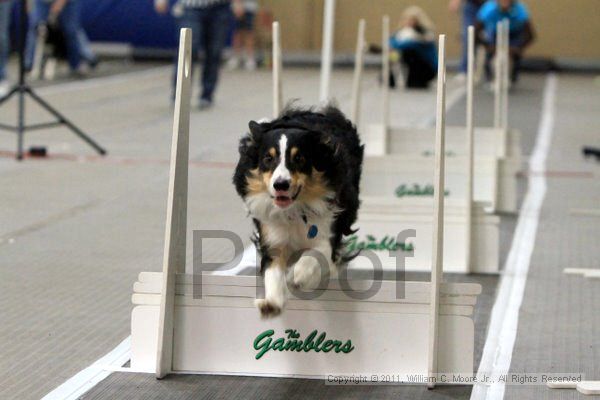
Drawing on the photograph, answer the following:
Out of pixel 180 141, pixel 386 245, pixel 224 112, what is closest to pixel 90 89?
pixel 224 112

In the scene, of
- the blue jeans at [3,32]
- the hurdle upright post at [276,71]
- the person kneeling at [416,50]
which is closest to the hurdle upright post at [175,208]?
the hurdle upright post at [276,71]

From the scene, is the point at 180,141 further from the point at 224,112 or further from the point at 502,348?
the point at 224,112

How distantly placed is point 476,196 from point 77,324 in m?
3.27

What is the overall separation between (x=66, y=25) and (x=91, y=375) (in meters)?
13.4

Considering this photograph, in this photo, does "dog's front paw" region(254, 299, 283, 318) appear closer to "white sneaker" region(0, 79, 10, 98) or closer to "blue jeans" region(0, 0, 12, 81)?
"white sneaker" region(0, 79, 10, 98)

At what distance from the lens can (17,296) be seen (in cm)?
522

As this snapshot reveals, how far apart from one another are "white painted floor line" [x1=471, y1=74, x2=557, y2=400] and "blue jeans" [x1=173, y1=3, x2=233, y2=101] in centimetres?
420

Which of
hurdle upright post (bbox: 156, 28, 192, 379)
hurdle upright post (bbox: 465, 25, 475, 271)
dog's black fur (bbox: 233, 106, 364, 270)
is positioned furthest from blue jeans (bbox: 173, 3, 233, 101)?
hurdle upright post (bbox: 156, 28, 192, 379)

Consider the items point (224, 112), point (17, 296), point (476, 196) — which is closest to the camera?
point (17, 296)

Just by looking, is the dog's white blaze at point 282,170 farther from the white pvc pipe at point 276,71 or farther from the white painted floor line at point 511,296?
the white pvc pipe at point 276,71

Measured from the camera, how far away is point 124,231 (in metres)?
6.82

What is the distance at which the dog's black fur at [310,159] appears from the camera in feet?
13.2

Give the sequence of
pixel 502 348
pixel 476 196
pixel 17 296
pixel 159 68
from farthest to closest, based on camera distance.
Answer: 1. pixel 159 68
2. pixel 476 196
3. pixel 17 296
4. pixel 502 348

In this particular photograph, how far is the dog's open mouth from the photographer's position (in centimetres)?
393
